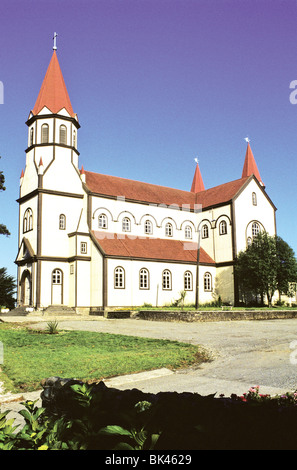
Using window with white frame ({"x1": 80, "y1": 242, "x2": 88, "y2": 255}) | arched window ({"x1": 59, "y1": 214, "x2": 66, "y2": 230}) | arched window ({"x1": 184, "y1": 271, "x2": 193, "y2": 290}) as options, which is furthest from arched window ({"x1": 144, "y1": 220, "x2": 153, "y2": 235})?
arched window ({"x1": 59, "y1": 214, "x2": 66, "y2": 230})

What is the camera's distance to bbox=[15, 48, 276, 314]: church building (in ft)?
119

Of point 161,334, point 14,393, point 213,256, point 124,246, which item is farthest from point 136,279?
point 14,393

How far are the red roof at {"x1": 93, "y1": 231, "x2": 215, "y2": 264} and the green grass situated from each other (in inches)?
816

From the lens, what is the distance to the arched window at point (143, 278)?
125 feet

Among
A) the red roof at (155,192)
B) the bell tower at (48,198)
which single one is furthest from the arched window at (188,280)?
the bell tower at (48,198)

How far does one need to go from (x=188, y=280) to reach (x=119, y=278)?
8312mm

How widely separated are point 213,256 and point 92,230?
46.4 feet

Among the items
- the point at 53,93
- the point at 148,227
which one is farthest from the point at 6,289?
the point at 53,93

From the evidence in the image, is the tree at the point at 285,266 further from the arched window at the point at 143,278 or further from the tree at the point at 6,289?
the tree at the point at 6,289

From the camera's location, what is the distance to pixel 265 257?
38.5 m

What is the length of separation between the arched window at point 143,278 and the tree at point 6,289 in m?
13.4

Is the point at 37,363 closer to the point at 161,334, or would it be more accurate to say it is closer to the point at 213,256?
the point at 161,334

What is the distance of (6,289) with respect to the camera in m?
40.6

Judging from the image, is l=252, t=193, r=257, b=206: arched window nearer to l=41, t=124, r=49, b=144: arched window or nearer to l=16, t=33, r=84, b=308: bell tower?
l=16, t=33, r=84, b=308: bell tower
